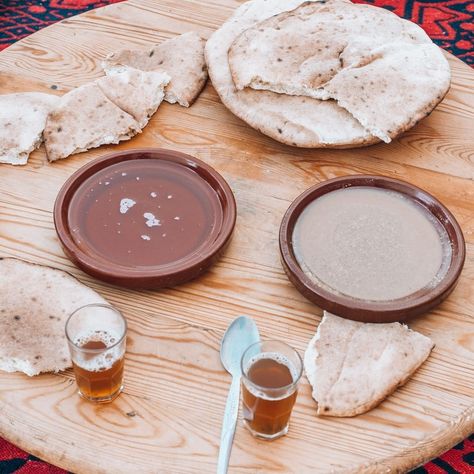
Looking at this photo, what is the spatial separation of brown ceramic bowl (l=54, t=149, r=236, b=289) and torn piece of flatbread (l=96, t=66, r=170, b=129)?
192 millimetres

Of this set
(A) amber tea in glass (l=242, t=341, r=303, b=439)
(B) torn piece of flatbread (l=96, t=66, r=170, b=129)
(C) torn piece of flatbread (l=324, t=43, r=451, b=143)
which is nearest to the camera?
(A) amber tea in glass (l=242, t=341, r=303, b=439)

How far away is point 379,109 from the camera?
70.4 inches

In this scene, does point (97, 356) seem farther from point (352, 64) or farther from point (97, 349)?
point (352, 64)

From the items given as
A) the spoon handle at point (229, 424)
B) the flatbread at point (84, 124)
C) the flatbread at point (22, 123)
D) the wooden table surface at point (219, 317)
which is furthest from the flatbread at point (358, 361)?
the flatbread at point (22, 123)

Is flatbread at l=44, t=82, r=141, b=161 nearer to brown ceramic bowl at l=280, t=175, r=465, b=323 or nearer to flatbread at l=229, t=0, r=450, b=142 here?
flatbread at l=229, t=0, r=450, b=142

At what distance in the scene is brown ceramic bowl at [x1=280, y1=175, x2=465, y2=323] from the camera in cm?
140

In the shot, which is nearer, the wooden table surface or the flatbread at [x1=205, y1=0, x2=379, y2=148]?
the wooden table surface

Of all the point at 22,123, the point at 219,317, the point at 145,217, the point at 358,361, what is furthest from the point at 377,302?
the point at 22,123

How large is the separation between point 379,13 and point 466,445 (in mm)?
1261

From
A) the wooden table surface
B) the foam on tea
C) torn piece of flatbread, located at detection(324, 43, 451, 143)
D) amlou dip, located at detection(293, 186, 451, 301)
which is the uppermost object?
torn piece of flatbread, located at detection(324, 43, 451, 143)

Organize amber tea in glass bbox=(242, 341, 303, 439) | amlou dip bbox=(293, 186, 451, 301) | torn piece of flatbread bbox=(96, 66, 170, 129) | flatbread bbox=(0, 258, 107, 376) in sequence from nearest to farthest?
amber tea in glass bbox=(242, 341, 303, 439) < flatbread bbox=(0, 258, 107, 376) < amlou dip bbox=(293, 186, 451, 301) < torn piece of flatbread bbox=(96, 66, 170, 129)

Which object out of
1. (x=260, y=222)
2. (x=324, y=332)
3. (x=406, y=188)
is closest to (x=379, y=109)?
(x=406, y=188)

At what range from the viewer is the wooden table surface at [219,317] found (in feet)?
4.00

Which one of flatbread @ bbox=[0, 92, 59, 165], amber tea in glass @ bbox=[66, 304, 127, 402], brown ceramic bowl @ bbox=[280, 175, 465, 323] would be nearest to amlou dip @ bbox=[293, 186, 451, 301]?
brown ceramic bowl @ bbox=[280, 175, 465, 323]
